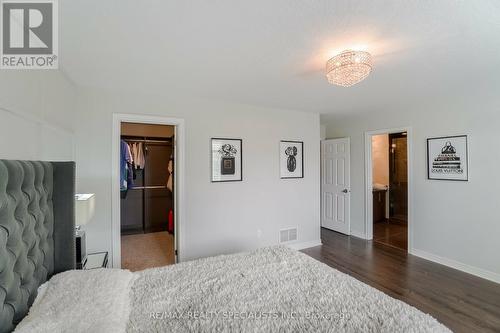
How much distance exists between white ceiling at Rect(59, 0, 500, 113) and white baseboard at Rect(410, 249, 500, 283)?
2.21 metres

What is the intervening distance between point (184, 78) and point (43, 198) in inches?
63.1

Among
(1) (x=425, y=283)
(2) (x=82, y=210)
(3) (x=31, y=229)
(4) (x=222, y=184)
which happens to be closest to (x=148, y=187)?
(4) (x=222, y=184)

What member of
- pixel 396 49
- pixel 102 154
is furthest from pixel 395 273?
pixel 102 154

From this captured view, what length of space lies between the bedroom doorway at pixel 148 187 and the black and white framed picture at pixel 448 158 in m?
4.20

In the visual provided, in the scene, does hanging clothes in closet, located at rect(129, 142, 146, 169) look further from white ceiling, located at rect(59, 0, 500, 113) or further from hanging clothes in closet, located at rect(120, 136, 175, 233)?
white ceiling, located at rect(59, 0, 500, 113)

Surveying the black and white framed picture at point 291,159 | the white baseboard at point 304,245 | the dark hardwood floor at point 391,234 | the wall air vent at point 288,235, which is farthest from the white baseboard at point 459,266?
the black and white framed picture at point 291,159

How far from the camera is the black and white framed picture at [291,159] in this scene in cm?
377

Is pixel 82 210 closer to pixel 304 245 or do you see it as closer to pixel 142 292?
pixel 142 292

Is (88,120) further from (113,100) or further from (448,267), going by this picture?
(448,267)

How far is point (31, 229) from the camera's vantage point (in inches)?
52.4

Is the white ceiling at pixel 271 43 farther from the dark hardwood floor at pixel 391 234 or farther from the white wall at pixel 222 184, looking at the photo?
the dark hardwood floor at pixel 391 234

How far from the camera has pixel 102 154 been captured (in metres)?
2.68

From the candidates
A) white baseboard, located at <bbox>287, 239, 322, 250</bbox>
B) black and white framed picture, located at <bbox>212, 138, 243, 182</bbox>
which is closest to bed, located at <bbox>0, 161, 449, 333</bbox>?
black and white framed picture, located at <bbox>212, 138, 243, 182</bbox>

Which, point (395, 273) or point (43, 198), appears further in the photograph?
point (395, 273)
